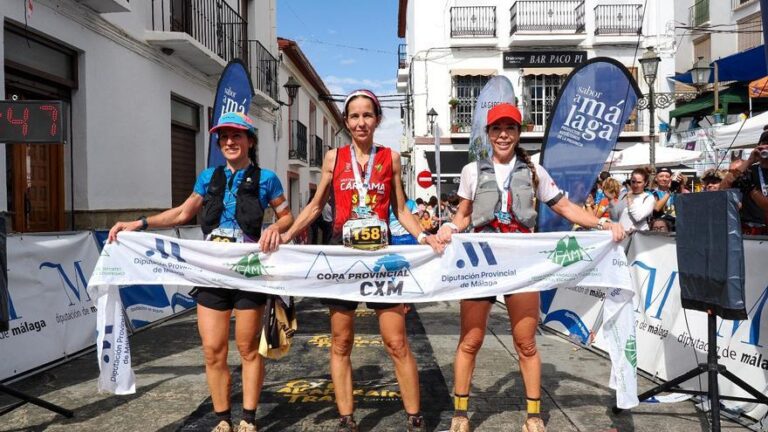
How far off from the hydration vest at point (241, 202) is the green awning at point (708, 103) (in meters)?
19.3

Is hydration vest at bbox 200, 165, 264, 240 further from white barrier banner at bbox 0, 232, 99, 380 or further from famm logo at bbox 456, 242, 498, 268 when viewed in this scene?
white barrier banner at bbox 0, 232, 99, 380

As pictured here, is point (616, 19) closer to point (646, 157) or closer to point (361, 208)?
point (646, 157)

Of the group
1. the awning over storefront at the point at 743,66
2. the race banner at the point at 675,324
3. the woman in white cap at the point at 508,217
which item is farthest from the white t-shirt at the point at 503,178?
the awning over storefront at the point at 743,66

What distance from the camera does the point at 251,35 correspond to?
56.4 feet

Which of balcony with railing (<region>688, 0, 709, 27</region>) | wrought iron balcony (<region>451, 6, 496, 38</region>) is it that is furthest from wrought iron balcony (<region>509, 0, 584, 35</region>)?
balcony with railing (<region>688, 0, 709, 27</region>)

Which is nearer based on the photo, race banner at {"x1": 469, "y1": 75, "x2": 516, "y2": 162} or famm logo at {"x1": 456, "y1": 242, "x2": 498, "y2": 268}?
famm logo at {"x1": 456, "y1": 242, "x2": 498, "y2": 268}

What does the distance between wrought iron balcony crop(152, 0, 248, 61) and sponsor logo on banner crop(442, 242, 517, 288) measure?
9660 mm

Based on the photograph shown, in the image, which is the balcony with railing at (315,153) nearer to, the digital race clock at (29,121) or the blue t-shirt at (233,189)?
the digital race clock at (29,121)

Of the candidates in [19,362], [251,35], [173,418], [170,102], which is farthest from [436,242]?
[251,35]

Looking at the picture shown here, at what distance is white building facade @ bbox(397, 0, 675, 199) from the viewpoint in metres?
24.1

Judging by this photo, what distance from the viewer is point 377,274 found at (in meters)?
3.38

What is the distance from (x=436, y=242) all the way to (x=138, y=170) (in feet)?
27.6

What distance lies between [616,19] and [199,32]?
18.8 meters

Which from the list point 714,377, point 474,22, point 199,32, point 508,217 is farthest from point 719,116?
point 508,217
